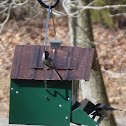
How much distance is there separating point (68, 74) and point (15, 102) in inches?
24.6

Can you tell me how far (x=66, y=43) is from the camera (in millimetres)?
10672

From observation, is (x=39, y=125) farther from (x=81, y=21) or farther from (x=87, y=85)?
(x=81, y=21)

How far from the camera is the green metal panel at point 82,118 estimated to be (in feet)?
9.41

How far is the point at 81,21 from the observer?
5.73 metres

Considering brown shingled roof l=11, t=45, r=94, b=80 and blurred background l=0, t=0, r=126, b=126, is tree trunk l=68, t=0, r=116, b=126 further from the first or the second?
blurred background l=0, t=0, r=126, b=126

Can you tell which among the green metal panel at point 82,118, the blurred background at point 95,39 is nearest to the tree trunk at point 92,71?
the green metal panel at point 82,118

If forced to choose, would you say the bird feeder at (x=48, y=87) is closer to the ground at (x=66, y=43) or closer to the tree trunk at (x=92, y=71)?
the tree trunk at (x=92, y=71)

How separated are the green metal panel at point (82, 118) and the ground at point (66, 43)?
→ 5.05 m

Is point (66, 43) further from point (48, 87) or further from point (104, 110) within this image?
point (48, 87)

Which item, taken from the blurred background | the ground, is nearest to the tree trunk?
the ground

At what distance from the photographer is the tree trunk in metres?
5.57

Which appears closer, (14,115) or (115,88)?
(14,115)

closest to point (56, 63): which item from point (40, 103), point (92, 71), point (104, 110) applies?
point (40, 103)

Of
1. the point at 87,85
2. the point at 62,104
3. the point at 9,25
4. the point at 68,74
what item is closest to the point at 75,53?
the point at 68,74
